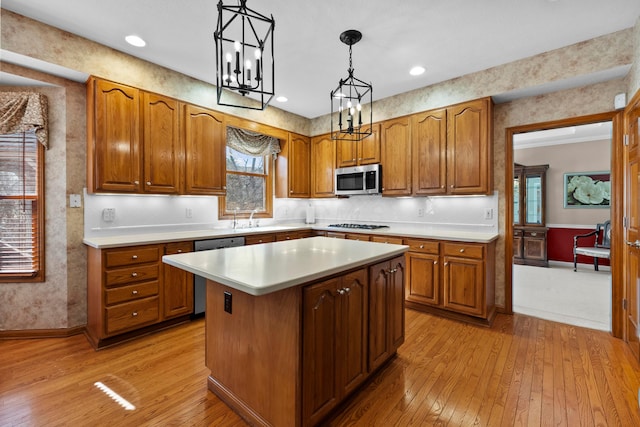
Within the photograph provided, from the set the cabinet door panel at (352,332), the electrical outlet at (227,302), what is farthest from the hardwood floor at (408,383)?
the electrical outlet at (227,302)

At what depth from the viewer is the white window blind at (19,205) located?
8.96 ft

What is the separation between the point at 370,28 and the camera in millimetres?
2500

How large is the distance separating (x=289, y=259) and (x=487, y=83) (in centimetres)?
296

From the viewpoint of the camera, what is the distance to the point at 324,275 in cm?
151

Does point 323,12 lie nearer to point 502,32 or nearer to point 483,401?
point 502,32

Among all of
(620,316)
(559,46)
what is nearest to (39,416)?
(620,316)

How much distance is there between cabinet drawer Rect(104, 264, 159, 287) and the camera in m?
2.60

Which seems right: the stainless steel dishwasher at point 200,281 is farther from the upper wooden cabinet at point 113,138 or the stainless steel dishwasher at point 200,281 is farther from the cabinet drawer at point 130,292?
the upper wooden cabinet at point 113,138

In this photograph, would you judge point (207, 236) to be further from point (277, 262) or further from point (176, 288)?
point (277, 262)

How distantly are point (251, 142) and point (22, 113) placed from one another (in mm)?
2349

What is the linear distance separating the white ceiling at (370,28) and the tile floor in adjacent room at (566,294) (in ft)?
7.98

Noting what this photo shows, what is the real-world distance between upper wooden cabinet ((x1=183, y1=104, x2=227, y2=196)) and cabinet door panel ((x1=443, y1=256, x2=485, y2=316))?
283 centimetres

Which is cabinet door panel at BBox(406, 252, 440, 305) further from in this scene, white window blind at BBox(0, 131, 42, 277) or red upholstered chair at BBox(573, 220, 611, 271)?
red upholstered chair at BBox(573, 220, 611, 271)

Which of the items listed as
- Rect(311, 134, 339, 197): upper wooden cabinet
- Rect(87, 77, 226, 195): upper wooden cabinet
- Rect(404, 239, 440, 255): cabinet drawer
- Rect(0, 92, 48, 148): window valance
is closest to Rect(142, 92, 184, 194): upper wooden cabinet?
Rect(87, 77, 226, 195): upper wooden cabinet
